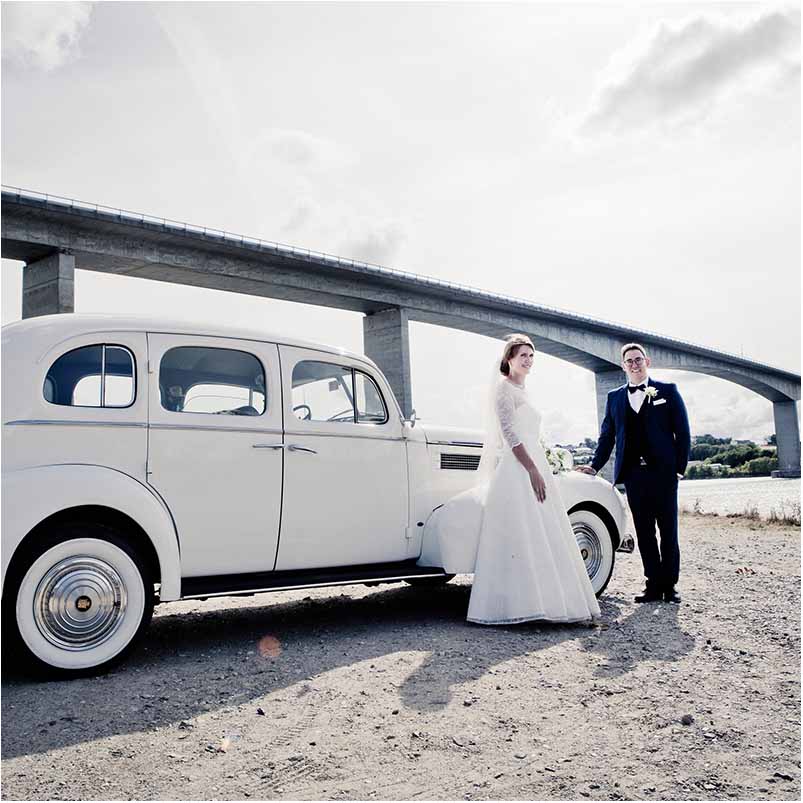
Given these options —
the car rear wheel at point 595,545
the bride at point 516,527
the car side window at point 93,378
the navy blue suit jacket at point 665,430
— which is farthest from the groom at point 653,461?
the car side window at point 93,378

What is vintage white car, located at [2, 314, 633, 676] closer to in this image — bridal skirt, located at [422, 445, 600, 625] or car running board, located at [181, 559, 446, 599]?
car running board, located at [181, 559, 446, 599]

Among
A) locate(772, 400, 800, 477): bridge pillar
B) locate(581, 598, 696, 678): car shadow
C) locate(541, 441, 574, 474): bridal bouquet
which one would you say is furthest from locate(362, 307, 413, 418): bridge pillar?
locate(772, 400, 800, 477): bridge pillar

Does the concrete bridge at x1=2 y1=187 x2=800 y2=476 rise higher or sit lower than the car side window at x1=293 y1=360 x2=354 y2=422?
higher

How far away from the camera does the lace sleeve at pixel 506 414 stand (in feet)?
18.0

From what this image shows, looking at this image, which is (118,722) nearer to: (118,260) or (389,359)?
(118,260)

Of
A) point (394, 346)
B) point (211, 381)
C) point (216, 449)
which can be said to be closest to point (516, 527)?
point (216, 449)

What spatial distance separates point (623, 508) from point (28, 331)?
495 cm

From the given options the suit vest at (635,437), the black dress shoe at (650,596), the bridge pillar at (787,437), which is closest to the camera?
the black dress shoe at (650,596)

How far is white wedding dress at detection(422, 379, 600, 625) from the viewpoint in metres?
5.19

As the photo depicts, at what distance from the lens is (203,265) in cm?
2855

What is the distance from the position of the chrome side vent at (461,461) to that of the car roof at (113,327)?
1583 mm

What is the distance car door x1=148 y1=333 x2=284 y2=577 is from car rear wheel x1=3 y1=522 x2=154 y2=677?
36 cm

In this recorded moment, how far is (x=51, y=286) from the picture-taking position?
25.2 meters

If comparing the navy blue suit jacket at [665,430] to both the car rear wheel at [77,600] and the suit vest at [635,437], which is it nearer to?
the suit vest at [635,437]
